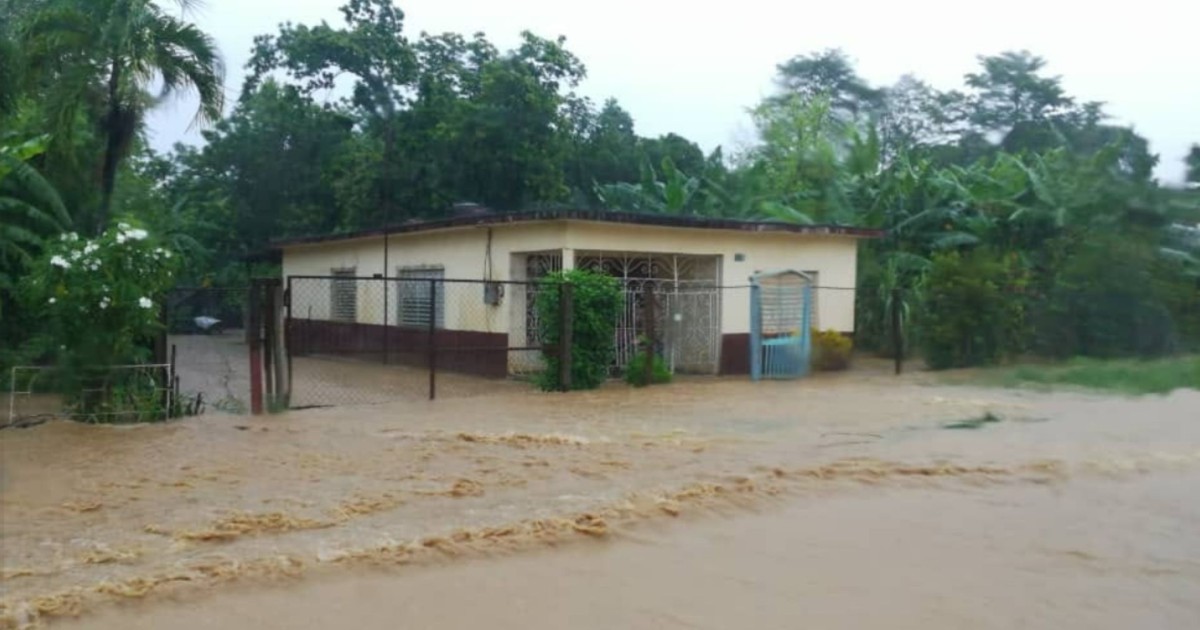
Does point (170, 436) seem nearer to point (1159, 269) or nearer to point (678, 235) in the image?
point (678, 235)

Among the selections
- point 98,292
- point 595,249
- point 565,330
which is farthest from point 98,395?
point 595,249

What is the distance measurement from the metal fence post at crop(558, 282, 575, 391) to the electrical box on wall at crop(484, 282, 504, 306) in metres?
2.78

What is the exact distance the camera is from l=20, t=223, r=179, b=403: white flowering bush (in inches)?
455

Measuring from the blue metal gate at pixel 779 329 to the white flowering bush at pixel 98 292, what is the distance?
10.0 meters

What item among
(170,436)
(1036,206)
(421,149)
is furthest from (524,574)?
(421,149)

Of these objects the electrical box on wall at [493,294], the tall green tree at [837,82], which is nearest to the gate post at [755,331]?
the electrical box on wall at [493,294]

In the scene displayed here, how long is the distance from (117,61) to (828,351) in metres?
12.9

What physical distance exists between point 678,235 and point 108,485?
1188 cm

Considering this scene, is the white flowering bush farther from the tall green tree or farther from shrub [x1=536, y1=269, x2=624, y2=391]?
the tall green tree

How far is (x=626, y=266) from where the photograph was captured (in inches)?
792

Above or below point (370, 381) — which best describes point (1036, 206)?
above

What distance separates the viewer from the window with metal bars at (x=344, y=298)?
80.3 ft

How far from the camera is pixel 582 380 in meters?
16.5

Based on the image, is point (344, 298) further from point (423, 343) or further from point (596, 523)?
point (596, 523)
